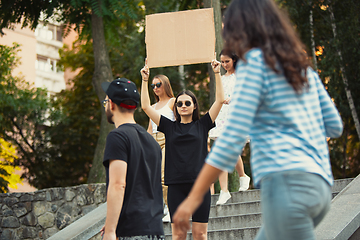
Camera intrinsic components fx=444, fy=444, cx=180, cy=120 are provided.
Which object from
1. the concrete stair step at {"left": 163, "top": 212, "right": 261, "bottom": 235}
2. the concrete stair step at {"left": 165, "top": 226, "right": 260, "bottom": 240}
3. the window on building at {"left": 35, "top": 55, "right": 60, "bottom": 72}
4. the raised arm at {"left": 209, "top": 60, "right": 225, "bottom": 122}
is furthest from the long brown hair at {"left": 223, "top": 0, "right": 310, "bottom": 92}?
the window on building at {"left": 35, "top": 55, "right": 60, "bottom": 72}

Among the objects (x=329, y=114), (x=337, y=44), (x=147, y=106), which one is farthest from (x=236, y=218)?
(x=337, y=44)

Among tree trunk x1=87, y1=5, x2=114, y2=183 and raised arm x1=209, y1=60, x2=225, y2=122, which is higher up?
tree trunk x1=87, y1=5, x2=114, y2=183

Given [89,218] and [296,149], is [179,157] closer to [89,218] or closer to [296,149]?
[296,149]

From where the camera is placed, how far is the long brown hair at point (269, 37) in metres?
1.85

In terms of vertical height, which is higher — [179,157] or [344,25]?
[344,25]

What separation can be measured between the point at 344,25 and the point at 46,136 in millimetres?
12631

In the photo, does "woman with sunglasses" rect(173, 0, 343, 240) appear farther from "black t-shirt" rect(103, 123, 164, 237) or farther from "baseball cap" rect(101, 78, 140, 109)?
"baseball cap" rect(101, 78, 140, 109)

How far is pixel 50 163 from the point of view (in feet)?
60.6

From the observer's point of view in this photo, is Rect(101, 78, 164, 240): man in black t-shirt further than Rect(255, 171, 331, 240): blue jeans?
Yes

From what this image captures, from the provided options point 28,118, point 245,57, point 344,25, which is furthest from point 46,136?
point 245,57

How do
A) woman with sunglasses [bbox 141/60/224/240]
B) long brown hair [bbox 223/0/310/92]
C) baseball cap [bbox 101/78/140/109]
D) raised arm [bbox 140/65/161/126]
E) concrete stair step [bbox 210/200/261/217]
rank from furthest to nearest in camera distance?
concrete stair step [bbox 210/200/261/217]
raised arm [bbox 140/65/161/126]
woman with sunglasses [bbox 141/60/224/240]
baseball cap [bbox 101/78/140/109]
long brown hair [bbox 223/0/310/92]

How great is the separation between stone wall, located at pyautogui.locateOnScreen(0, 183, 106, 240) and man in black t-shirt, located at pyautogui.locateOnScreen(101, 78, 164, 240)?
5.79m

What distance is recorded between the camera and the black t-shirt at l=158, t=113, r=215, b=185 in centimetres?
434

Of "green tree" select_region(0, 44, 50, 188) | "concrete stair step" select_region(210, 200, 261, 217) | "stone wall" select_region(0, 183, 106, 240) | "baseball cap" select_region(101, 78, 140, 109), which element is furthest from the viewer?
"green tree" select_region(0, 44, 50, 188)
